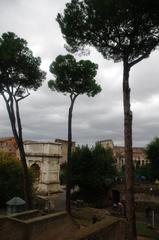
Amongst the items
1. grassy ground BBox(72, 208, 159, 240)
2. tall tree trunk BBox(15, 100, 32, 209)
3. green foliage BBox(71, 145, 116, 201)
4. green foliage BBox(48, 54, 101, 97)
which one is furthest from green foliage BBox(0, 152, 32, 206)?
green foliage BBox(48, 54, 101, 97)

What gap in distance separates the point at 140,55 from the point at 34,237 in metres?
7.69

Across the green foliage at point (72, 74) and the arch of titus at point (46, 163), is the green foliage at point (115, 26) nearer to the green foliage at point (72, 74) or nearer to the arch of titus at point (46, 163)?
the green foliage at point (72, 74)

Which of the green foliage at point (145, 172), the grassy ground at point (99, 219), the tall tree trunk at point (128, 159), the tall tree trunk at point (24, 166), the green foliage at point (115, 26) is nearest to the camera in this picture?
the tall tree trunk at point (128, 159)

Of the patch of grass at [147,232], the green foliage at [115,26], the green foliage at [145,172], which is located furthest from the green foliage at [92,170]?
the green foliage at [115,26]

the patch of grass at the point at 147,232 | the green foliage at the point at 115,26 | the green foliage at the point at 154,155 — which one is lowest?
the patch of grass at the point at 147,232

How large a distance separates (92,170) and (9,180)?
9.54 m

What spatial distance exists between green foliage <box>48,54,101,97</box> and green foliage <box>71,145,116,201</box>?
12.0 m

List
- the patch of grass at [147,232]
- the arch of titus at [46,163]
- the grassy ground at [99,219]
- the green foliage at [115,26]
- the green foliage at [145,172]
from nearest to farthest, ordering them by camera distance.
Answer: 1. the green foliage at [115,26]
2. the grassy ground at [99,219]
3. the patch of grass at [147,232]
4. the arch of titus at [46,163]
5. the green foliage at [145,172]

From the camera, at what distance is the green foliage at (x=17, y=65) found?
714 inches

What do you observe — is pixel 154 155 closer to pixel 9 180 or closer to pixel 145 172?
pixel 145 172

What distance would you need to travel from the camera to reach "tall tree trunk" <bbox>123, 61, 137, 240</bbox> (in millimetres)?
10820

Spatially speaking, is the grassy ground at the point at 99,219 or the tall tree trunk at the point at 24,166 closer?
the grassy ground at the point at 99,219

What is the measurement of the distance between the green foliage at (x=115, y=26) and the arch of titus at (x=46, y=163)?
28.3 m

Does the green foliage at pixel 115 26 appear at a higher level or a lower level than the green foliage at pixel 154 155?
higher
